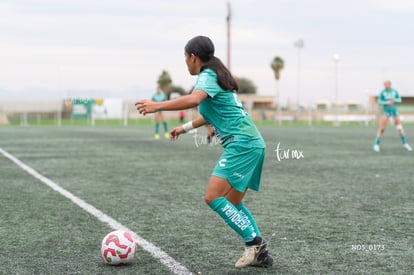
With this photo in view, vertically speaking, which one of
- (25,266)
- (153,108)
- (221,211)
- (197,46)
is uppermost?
(197,46)

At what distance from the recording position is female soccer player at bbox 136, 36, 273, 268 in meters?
4.82

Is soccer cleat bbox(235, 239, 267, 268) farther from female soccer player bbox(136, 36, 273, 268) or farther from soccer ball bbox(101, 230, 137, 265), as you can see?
soccer ball bbox(101, 230, 137, 265)

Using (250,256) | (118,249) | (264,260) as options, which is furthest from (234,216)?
(118,249)

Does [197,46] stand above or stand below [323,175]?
above

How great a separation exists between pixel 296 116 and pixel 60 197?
5465 centimetres

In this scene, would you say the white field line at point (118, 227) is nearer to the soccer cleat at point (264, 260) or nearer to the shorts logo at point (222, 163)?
the soccer cleat at point (264, 260)

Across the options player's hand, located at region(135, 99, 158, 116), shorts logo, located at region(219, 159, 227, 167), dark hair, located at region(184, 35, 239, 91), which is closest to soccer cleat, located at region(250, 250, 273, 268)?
shorts logo, located at region(219, 159, 227, 167)

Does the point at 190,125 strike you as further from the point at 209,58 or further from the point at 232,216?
the point at 232,216

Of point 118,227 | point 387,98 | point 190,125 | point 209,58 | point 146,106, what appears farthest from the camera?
point 387,98

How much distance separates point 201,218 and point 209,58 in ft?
9.75

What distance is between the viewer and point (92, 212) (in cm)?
779

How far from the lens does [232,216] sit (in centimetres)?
498

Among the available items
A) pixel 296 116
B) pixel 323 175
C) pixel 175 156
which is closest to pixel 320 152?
pixel 175 156

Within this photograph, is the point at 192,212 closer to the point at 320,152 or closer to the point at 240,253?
the point at 240,253
